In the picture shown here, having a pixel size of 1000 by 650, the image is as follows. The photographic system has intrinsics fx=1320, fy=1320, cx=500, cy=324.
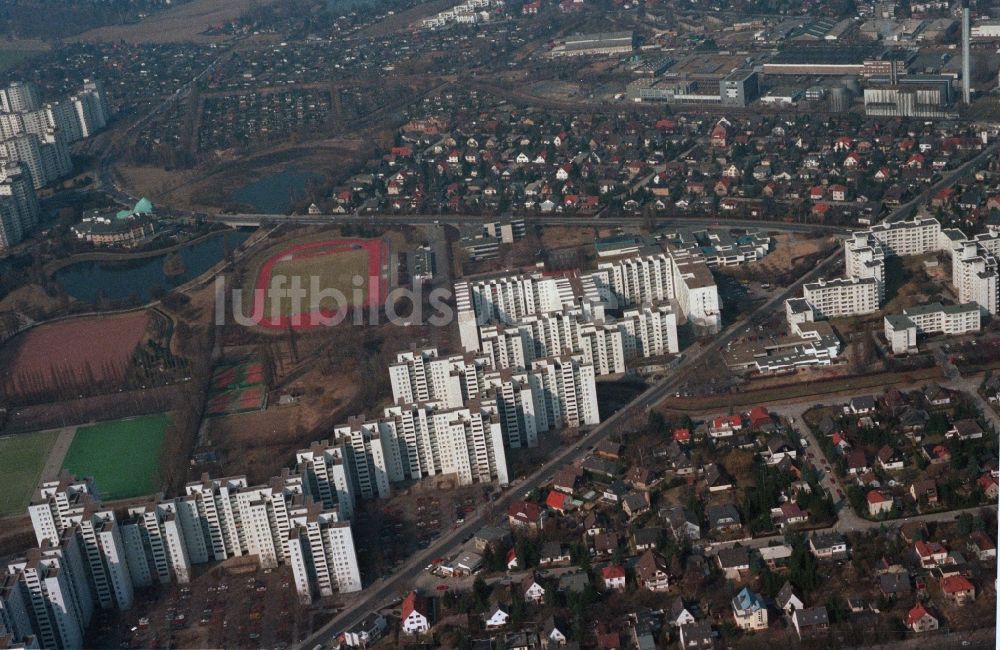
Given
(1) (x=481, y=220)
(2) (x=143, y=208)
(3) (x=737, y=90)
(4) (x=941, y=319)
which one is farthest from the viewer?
(3) (x=737, y=90)

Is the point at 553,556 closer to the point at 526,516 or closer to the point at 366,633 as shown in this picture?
the point at 526,516

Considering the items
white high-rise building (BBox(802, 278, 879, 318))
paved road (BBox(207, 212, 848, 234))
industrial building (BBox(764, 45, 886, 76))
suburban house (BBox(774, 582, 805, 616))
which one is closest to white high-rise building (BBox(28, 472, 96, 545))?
suburban house (BBox(774, 582, 805, 616))

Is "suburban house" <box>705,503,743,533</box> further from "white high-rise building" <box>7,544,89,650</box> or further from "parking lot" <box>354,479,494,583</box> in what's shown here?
"white high-rise building" <box>7,544,89,650</box>

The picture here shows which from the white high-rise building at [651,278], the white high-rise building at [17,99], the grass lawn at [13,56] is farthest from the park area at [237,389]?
the grass lawn at [13,56]

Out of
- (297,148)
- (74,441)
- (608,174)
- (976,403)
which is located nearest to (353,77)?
(297,148)

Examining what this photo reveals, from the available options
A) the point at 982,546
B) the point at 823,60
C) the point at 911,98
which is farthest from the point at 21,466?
the point at 823,60

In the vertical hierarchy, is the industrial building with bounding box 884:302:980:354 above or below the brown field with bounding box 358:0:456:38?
below
